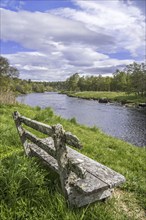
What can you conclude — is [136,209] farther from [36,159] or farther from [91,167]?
[36,159]

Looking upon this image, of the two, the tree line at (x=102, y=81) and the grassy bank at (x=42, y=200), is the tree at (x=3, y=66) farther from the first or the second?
the grassy bank at (x=42, y=200)

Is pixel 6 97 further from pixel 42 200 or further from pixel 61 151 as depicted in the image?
pixel 61 151

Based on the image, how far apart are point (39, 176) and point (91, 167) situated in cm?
105

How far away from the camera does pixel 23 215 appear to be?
434 centimetres

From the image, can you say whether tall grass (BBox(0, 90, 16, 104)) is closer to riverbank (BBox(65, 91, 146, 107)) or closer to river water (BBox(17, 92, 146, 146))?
river water (BBox(17, 92, 146, 146))

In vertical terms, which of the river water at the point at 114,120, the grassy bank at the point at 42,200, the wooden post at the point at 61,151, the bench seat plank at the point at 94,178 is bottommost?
the river water at the point at 114,120

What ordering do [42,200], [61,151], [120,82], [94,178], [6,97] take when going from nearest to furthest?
[61,151]
[42,200]
[94,178]
[6,97]
[120,82]

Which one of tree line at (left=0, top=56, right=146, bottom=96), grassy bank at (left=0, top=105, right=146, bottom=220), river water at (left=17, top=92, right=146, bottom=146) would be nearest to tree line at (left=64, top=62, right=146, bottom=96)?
tree line at (left=0, top=56, right=146, bottom=96)

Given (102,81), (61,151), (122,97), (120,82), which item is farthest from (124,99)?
(61,151)

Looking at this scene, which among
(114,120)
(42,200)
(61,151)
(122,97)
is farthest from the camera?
(122,97)

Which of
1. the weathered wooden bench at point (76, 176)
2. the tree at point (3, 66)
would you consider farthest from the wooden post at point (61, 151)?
the tree at point (3, 66)

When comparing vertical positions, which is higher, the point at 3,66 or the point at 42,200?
the point at 3,66

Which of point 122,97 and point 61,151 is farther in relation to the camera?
point 122,97

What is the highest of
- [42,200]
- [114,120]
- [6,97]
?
[6,97]
